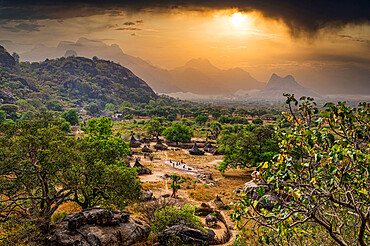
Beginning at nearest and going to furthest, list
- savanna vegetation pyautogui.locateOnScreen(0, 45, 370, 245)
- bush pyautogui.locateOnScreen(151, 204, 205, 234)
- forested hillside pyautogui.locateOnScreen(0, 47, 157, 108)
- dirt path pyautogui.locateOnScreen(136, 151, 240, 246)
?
savanna vegetation pyautogui.locateOnScreen(0, 45, 370, 245)
bush pyautogui.locateOnScreen(151, 204, 205, 234)
dirt path pyautogui.locateOnScreen(136, 151, 240, 246)
forested hillside pyautogui.locateOnScreen(0, 47, 157, 108)

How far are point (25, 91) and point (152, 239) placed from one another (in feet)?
472

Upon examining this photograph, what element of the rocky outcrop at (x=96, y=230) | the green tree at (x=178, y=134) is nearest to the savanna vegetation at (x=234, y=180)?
the rocky outcrop at (x=96, y=230)

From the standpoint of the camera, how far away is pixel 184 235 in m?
12.5

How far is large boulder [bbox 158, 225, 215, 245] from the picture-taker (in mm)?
12398

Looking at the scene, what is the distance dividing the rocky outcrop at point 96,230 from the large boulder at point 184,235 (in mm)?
1731

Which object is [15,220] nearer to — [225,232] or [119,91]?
[225,232]

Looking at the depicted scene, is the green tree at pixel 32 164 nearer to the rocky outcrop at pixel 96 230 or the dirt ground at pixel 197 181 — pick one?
the rocky outcrop at pixel 96 230

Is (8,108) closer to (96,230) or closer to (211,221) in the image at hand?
(96,230)

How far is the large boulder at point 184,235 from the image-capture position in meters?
12.4

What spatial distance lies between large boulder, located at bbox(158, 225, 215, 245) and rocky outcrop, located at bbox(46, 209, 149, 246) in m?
1.73

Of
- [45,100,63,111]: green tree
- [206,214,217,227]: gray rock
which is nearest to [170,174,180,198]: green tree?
[206,214,217,227]: gray rock

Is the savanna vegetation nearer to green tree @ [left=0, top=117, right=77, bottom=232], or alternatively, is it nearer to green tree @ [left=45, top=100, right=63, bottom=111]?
green tree @ [left=0, top=117, right=77, bottom=232]

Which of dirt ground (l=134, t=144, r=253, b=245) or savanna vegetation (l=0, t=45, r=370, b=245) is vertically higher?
savanna vegetation (l=0, t=45, r=370, b=245)

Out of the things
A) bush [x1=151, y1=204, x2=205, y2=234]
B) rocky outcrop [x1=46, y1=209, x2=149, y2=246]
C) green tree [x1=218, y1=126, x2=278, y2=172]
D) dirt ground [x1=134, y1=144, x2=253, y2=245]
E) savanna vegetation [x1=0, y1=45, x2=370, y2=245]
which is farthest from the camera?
green tree [x1=218, y1=126, x2=278, y2=172]
